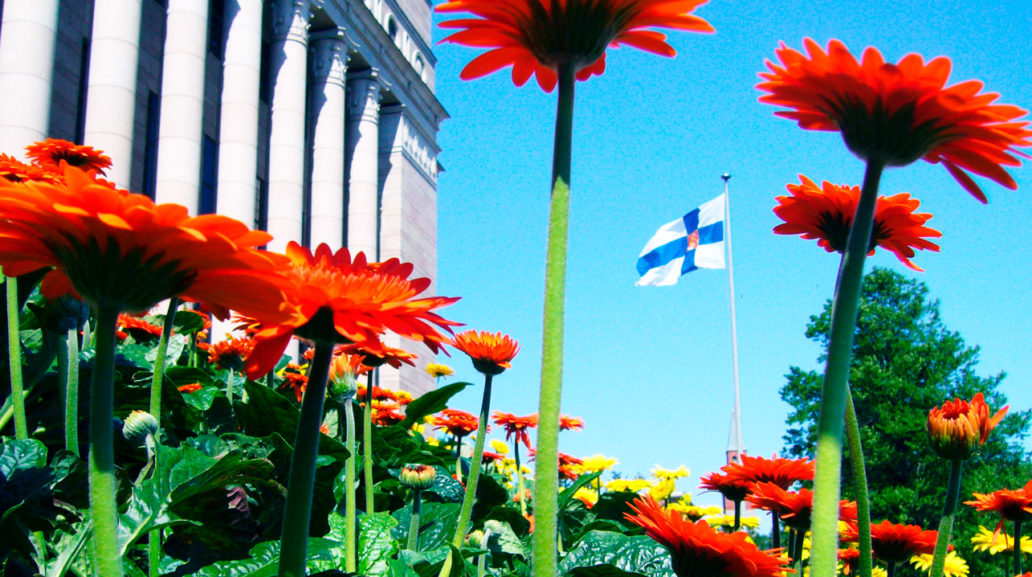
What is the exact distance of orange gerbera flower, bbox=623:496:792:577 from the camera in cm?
141

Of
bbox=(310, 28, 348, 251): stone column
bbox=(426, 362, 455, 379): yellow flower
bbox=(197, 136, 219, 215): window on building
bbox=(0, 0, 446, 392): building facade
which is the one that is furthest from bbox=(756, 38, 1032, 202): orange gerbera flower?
bbox=(310, 28, 348, 251): stone column

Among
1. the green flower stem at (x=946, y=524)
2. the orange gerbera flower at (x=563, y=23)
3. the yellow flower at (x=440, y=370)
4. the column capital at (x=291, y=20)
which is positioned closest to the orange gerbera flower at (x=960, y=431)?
the green flower stem at (x=946, y=524)

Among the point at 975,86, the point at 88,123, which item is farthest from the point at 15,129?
the point at 975,86

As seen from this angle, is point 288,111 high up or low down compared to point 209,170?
up

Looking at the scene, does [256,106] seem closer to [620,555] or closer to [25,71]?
[25,71]

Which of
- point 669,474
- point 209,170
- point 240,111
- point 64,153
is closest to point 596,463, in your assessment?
point 669,474

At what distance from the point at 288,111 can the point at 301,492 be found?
69.3 feet

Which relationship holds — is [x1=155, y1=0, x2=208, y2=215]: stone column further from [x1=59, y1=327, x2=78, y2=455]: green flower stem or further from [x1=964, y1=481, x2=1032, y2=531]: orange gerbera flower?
[x1=964, y1=481, x2=1032, y2=531]: orange gerbera flower

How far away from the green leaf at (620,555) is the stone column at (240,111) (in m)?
17.0

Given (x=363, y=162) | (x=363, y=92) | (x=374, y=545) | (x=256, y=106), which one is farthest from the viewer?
(x=363, y=92)

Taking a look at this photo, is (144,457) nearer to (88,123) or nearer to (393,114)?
(88,123)

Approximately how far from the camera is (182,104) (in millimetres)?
16750

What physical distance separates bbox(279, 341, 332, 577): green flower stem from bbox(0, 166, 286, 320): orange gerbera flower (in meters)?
0.12

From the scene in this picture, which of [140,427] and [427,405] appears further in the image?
[427,405]
